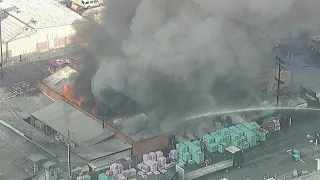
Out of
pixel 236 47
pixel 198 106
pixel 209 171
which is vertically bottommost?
pixel 209 171

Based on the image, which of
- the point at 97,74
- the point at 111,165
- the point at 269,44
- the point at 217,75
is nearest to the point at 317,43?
the point at 269,44

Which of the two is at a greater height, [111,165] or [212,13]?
[212,13]

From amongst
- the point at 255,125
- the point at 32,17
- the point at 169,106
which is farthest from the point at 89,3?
the point at 255,125

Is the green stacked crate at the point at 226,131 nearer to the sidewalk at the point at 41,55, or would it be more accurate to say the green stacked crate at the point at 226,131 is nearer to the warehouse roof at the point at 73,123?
the warehouse roof at the point at 73,123

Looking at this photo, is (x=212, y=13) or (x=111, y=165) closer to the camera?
(x=111, y=165)

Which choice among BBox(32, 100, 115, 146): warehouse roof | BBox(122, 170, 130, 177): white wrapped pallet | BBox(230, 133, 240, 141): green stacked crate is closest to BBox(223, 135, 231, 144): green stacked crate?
BBox(230, 133, 240, 141): green stacked crate

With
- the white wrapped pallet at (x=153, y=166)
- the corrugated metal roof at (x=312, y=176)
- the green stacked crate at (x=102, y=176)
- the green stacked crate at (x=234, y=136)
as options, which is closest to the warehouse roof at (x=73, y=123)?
the green stacked crate at (x=102, y=176)

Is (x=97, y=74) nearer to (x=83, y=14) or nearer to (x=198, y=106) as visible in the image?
(x=198, y=106)
